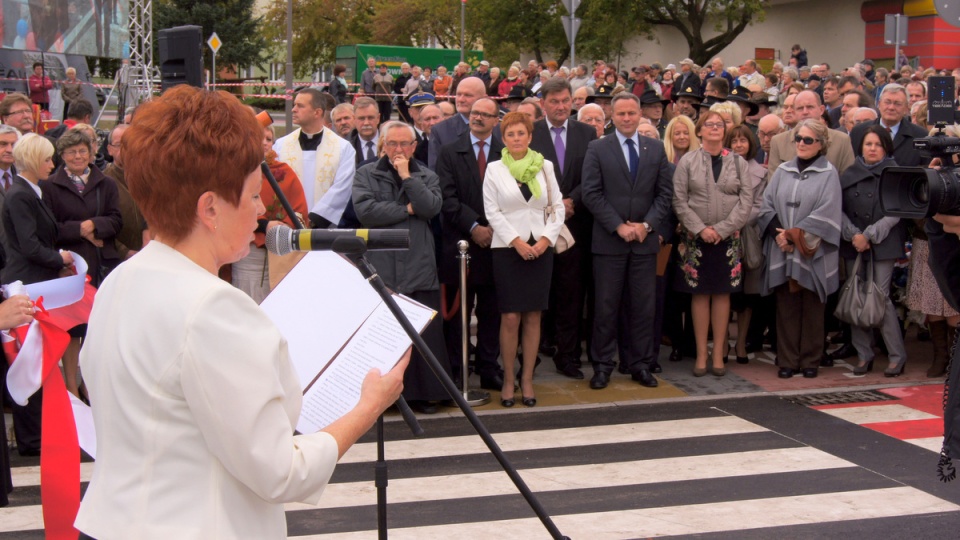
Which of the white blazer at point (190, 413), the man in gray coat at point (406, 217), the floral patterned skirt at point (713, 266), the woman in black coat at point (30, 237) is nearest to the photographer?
the white blazer at point (190, 413)

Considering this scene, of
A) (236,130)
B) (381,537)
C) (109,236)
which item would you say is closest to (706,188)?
(109,236)

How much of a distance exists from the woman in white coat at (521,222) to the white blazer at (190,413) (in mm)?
5874

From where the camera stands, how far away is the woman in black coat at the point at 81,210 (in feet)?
25.3

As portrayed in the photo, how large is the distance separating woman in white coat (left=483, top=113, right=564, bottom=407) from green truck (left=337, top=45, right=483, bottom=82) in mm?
29516

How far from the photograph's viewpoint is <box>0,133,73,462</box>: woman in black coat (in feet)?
23.7

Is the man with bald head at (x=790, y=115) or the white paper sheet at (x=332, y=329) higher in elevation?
the man with bald head at (x=790, y=115)

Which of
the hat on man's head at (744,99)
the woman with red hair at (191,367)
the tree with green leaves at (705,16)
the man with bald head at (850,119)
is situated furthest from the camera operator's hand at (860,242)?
the tree with green leaves at (705,16)

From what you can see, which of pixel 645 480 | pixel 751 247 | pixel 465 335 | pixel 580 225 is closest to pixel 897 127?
pixel 751 247

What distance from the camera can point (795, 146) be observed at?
9680mm

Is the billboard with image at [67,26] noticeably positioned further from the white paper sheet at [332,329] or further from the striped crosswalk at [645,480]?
the white paper sheet at [332,329]

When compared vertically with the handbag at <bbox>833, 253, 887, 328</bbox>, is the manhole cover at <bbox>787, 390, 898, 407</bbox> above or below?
below

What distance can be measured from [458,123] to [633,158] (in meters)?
1.95

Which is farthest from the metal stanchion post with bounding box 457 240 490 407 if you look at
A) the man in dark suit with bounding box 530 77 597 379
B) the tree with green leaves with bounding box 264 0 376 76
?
the tree with green leaves with bounding box 264 0 376 76

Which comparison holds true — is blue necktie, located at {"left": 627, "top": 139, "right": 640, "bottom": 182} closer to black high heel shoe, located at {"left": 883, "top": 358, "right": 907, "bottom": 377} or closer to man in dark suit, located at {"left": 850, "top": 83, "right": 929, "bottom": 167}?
man in dark suit, located at {"left": 850, "top": 83, "right": 929, "bottom": 167}
